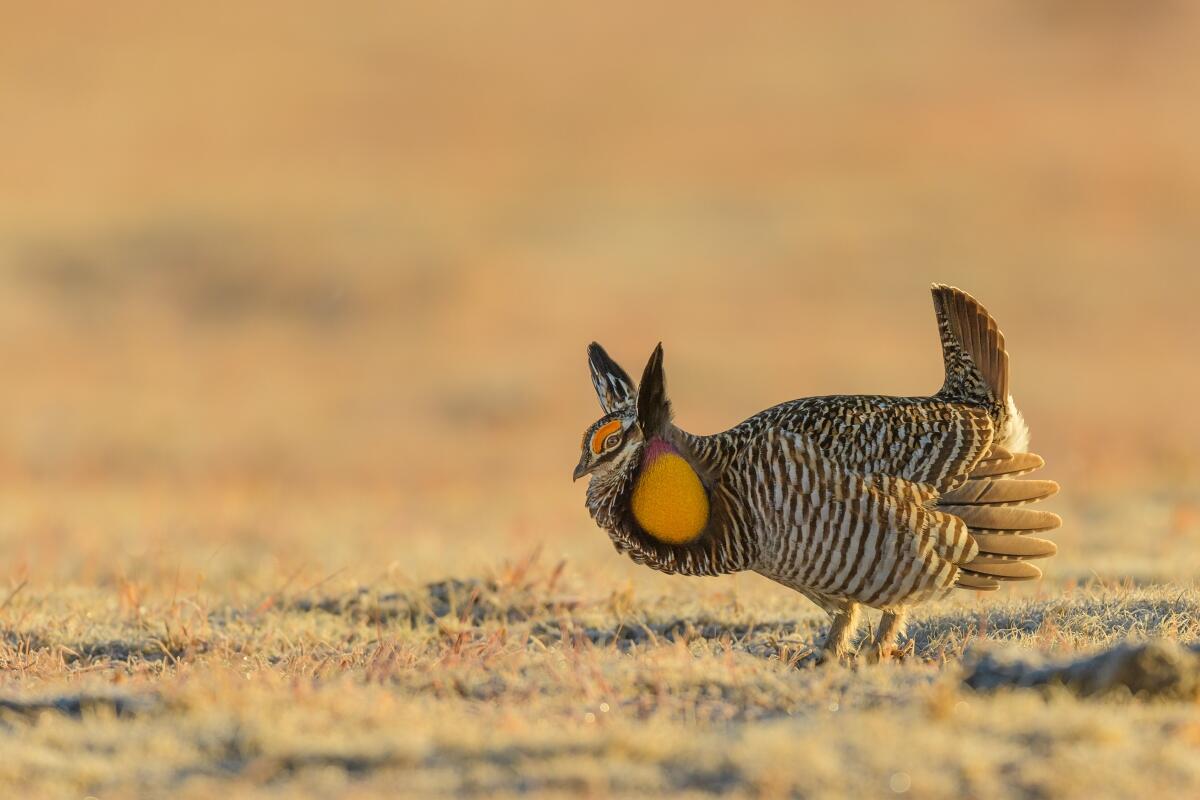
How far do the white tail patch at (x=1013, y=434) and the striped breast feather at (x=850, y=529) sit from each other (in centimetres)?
56

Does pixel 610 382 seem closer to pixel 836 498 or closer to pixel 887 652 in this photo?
pixel 836 498

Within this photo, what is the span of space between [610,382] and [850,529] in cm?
115

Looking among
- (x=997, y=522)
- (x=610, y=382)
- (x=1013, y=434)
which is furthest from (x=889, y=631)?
(x=610, y=382)

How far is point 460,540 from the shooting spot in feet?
30.6

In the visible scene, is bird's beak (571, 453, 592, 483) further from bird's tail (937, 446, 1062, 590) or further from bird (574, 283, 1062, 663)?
bird's tail (937, 446, 1062, 590)

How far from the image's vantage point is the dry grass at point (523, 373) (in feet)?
12.3

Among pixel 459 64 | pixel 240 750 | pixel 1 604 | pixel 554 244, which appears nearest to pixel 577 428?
pixel 554 244

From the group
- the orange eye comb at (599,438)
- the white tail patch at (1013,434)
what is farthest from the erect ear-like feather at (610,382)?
the white tail patch at (1013,434)

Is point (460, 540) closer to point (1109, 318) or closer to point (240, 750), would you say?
point (240, 750)

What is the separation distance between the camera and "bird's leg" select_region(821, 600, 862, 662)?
18.1 ft

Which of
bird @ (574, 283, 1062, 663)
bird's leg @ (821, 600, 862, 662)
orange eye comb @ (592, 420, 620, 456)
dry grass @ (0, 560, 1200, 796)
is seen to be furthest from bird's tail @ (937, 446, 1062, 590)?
orange eye comb @ (592, 420, 620, 456)

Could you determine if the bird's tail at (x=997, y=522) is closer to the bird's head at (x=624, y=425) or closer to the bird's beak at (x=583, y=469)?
the bird's head at (x=624, y=425)

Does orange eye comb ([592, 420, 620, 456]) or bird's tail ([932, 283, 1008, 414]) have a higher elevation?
bird's tail ([932, 283, 1008, 414])

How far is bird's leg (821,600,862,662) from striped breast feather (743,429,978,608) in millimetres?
185
